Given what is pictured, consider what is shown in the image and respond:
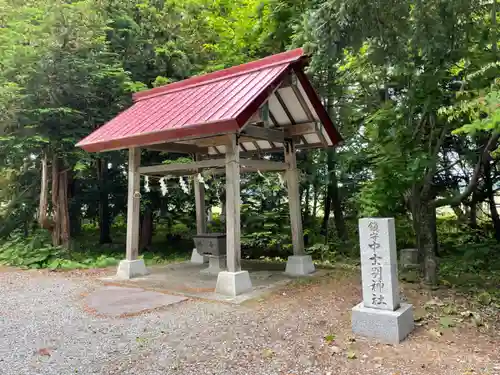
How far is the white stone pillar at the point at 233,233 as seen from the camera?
6258mm

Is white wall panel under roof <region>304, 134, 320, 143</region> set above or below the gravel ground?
above

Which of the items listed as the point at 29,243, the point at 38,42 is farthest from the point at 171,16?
the point at 29,243

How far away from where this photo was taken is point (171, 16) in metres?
A: 12.4

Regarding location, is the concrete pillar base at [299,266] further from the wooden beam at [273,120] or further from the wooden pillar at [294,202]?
the wooden beam at [273,120]

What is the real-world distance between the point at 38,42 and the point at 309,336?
975 cm

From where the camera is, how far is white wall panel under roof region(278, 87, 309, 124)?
734 cm

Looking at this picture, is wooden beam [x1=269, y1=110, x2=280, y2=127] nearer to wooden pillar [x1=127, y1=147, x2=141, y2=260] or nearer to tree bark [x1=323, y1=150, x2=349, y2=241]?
wooden pillar [x1=127, y1=147, x2=141, y2=260]

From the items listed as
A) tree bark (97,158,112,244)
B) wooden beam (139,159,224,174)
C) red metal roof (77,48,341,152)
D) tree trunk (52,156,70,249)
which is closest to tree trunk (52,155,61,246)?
tree trunk (52,156,70,249)

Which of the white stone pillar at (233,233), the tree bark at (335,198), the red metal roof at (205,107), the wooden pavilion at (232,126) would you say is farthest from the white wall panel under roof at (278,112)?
the tree bark at (335,198)

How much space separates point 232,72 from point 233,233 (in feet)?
10.7

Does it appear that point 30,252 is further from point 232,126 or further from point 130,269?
point 232,126

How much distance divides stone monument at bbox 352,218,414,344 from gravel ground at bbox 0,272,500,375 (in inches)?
7.1

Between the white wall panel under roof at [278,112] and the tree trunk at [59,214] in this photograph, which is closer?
the white wall panel under roof at [278,112]

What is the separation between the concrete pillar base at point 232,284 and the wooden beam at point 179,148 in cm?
361
